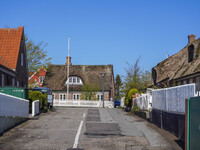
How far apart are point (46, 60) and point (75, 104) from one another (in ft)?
39.3

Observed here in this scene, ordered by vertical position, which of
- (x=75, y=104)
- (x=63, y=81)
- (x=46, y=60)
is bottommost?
(x=75, y=104)

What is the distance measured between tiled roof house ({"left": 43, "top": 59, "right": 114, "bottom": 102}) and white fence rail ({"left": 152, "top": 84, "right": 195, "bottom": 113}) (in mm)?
42217

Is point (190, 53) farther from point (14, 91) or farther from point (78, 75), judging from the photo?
point (78, 75)

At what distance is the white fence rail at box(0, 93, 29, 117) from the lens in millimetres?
12770

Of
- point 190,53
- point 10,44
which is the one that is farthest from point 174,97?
point 10,44

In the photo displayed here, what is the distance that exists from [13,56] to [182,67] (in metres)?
16.6

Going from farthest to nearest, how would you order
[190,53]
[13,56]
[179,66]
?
[179,66], [13,56], [190,53]

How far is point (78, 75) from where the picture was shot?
60.2 meters

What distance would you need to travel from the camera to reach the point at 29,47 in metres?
53.9

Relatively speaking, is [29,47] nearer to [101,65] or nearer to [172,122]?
[101,65]

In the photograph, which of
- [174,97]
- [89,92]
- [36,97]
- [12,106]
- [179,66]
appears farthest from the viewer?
[89,92]

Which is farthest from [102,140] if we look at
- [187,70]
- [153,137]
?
[187,70]

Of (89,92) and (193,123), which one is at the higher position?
(193,123)

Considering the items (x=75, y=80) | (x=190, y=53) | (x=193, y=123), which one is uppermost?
(x=190, y=53)
